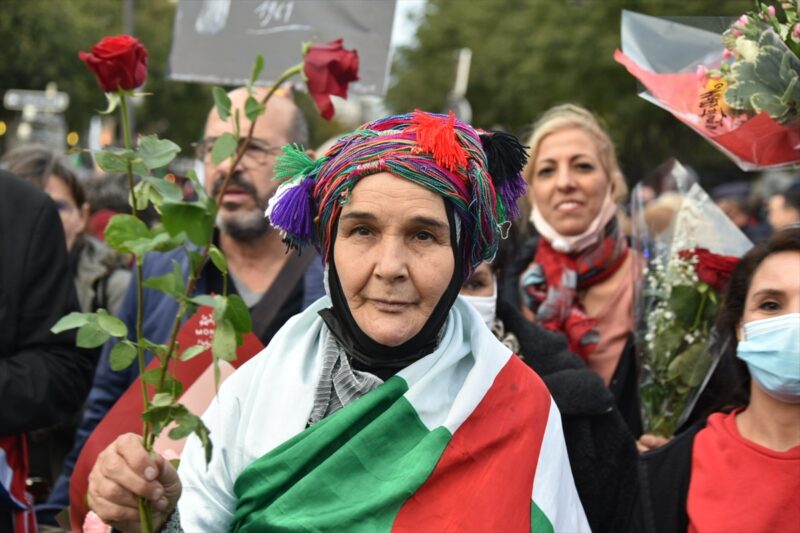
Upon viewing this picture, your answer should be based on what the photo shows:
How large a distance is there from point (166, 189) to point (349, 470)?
0.87 meters

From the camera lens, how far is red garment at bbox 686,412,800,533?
314 centimetres

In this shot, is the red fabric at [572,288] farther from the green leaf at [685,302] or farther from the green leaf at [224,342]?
the green leaf at [224,342]

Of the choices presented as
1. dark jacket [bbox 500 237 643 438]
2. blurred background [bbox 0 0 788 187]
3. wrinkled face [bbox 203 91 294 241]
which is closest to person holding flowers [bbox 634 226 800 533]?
dark jacket [bbox 500 237 643 438]

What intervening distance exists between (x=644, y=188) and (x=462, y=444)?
2605 millimetres

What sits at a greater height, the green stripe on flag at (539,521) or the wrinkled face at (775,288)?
the wrinkled face at (775,288)

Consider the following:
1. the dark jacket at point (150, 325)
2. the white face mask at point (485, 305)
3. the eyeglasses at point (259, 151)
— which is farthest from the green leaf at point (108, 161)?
the eyeglasses at point (259, 151)

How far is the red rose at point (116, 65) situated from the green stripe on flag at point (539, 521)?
1.30 metres

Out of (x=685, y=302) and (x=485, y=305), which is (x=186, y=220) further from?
(x=685, y=302)

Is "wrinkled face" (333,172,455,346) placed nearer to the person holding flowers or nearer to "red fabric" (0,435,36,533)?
the person holding flowers

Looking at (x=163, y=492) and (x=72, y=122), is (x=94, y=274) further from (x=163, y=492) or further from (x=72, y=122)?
(x=72, y=122)

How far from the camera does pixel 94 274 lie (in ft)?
19.5

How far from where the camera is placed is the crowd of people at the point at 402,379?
261 centimetres

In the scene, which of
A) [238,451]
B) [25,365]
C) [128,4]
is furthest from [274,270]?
[128,4]

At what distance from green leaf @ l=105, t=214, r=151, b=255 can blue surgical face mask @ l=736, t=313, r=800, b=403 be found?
6.26ft
